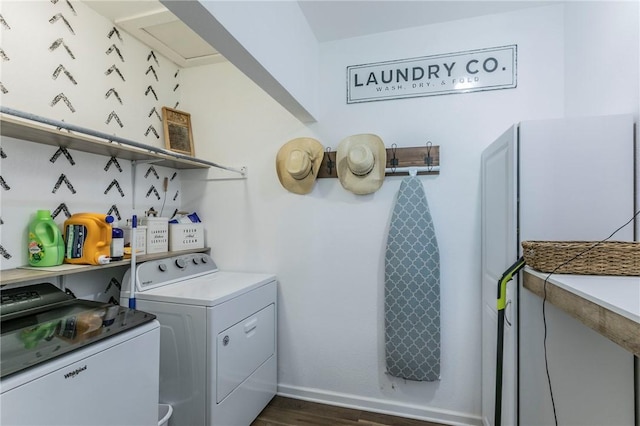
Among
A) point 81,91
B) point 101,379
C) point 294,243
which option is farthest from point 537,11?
point 101,379

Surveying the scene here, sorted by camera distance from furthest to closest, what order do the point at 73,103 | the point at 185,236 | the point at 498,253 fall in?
the point at 185,236 < the point at 73,103 < the point at 498,253

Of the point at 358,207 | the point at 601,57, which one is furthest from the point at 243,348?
the point at 601,57

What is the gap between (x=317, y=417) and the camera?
82.7 inches

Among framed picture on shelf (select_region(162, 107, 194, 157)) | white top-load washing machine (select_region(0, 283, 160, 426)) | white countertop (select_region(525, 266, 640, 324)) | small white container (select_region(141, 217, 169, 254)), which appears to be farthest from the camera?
framed picture on shelf (select_region(162, 107, 194, 157))

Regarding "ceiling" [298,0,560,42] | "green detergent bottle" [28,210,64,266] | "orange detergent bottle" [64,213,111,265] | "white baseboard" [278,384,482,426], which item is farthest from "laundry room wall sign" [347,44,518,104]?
"white baseboard" [278,384,482,426]

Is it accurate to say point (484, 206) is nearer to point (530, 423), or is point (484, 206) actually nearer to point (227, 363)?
point (530, 423)

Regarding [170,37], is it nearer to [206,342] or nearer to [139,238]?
[139,238]

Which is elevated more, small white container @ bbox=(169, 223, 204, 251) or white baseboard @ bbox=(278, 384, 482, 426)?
small white container @ bbox=(169, 223, 204, 251)

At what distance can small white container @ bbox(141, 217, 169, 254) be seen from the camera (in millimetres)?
2123

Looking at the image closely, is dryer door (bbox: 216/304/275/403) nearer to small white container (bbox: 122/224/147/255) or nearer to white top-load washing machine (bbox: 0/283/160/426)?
white top-load washing machine (bbox: 0/283/160/426)

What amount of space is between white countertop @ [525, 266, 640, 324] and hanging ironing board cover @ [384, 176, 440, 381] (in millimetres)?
800

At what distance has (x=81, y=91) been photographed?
6.13ft

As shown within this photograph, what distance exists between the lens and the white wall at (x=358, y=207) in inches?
78.6

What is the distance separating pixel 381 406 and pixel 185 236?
1.84m
